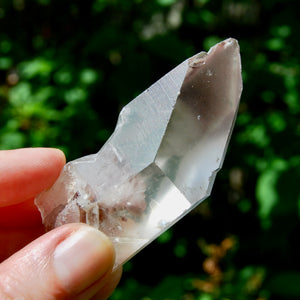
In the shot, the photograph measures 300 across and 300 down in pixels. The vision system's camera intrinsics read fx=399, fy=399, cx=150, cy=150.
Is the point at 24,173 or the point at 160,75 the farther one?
the point at 160,75

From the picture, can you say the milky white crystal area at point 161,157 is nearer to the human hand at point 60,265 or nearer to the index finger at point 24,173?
the human hand at point 60,265

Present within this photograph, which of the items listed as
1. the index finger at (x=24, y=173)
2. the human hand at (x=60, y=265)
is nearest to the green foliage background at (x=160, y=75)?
the index finger at (x=24, y=173)

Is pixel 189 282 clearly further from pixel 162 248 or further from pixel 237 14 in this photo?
pixel 237 14

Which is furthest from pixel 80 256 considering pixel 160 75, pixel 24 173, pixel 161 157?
pixel 160 75

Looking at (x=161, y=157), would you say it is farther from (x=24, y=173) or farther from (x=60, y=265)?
(x=24, y=173)

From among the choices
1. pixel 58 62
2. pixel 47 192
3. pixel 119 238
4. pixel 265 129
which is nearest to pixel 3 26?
pixel 58 62

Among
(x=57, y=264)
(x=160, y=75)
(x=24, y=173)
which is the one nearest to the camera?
(x=57, y=264)

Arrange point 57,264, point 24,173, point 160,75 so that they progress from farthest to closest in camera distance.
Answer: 1. point 160,75
2. point 24,173
3. point 57,264
